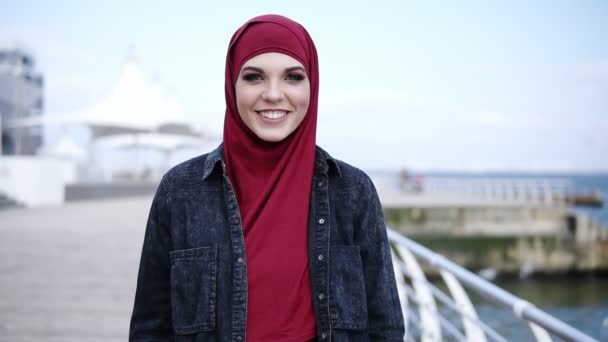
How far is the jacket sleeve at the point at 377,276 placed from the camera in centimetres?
135

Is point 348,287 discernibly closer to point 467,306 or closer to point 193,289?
point 193,289

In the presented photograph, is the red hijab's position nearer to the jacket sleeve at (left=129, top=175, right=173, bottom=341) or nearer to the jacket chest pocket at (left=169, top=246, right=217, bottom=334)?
the jacket chest pocket at (left=169, top=246, right=217, bottom=334)

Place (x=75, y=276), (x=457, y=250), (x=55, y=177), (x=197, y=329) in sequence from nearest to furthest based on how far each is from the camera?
1. (x=197, y=329)
2. (x=75, y=276)
3. (x=55, y=177)
4. (x=457, y=250)

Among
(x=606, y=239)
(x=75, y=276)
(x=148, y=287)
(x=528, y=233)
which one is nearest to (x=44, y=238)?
(x=75, y=276)

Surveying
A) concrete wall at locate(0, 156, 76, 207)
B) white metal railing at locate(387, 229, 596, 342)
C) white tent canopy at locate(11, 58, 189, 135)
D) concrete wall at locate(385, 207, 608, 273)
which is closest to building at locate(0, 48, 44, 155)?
white tent canopy at locate(11, 58, 189, 135)

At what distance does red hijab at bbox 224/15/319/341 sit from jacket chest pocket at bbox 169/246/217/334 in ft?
0.30

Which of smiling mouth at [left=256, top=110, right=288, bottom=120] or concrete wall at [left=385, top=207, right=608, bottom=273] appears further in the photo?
concrete wall at [left=385, top=207, right=608, bottom=273]

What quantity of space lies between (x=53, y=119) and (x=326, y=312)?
1853 centimetres

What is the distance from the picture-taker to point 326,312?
1295mm

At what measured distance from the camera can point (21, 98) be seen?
24.5m

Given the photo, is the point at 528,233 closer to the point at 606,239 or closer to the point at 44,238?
the point at 606,239

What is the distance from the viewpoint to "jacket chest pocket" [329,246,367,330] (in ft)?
4.29

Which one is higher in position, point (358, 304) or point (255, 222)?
point (255, 222)

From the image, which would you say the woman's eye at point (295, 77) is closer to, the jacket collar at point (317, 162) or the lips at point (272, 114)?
the lips at point (272, 114)
